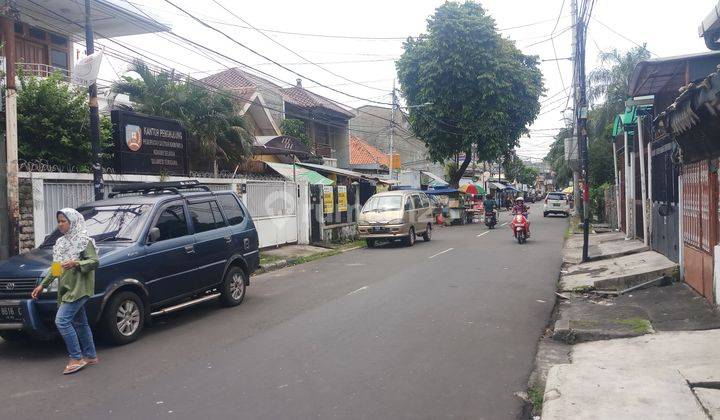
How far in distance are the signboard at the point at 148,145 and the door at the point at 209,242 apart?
4.90 metres

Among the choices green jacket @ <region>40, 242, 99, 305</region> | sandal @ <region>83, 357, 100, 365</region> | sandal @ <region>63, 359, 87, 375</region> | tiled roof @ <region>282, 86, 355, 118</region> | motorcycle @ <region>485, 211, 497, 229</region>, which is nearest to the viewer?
sandal @ <region>63, 359, 87, 375</region>

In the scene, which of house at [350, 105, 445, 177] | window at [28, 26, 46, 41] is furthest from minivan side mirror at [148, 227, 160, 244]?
house at [350, 105, 445, 177]

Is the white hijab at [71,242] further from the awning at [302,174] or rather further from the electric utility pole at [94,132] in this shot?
the awning at [302,174]

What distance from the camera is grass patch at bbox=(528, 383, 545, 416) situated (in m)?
4.82

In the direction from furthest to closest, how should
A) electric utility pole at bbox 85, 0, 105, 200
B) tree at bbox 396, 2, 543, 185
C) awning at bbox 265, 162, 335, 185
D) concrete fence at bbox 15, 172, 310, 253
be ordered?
tree at bbox 396, 2, 543, 185 < awning at bbox 265, 162, 335, 185 < electric utility pole at bbox 85, 0, 105, 200 < concrete fence at bbox 15, 172, 310, 253

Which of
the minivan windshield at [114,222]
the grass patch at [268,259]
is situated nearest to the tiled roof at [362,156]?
the grass patch at [268,259]

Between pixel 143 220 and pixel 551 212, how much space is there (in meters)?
36.0

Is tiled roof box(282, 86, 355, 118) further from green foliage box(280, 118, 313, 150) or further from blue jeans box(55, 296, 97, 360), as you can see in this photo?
blue jeans box(55, 296, 97, 360)

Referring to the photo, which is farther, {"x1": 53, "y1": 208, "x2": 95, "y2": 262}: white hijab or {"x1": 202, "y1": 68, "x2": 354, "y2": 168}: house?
{"x1": 202, "y1": 68, "x2": 354, "y2": 168}: house

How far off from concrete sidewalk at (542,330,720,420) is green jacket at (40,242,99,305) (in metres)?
4.78

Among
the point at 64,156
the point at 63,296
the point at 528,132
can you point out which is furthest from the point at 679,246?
the point at 528,132

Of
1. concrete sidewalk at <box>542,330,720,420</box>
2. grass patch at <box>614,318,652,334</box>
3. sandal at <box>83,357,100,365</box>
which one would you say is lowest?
concrete sidewalk at <box>542,330,720,420</box>

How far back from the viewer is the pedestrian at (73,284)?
605 cm

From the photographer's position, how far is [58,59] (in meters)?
20.0
